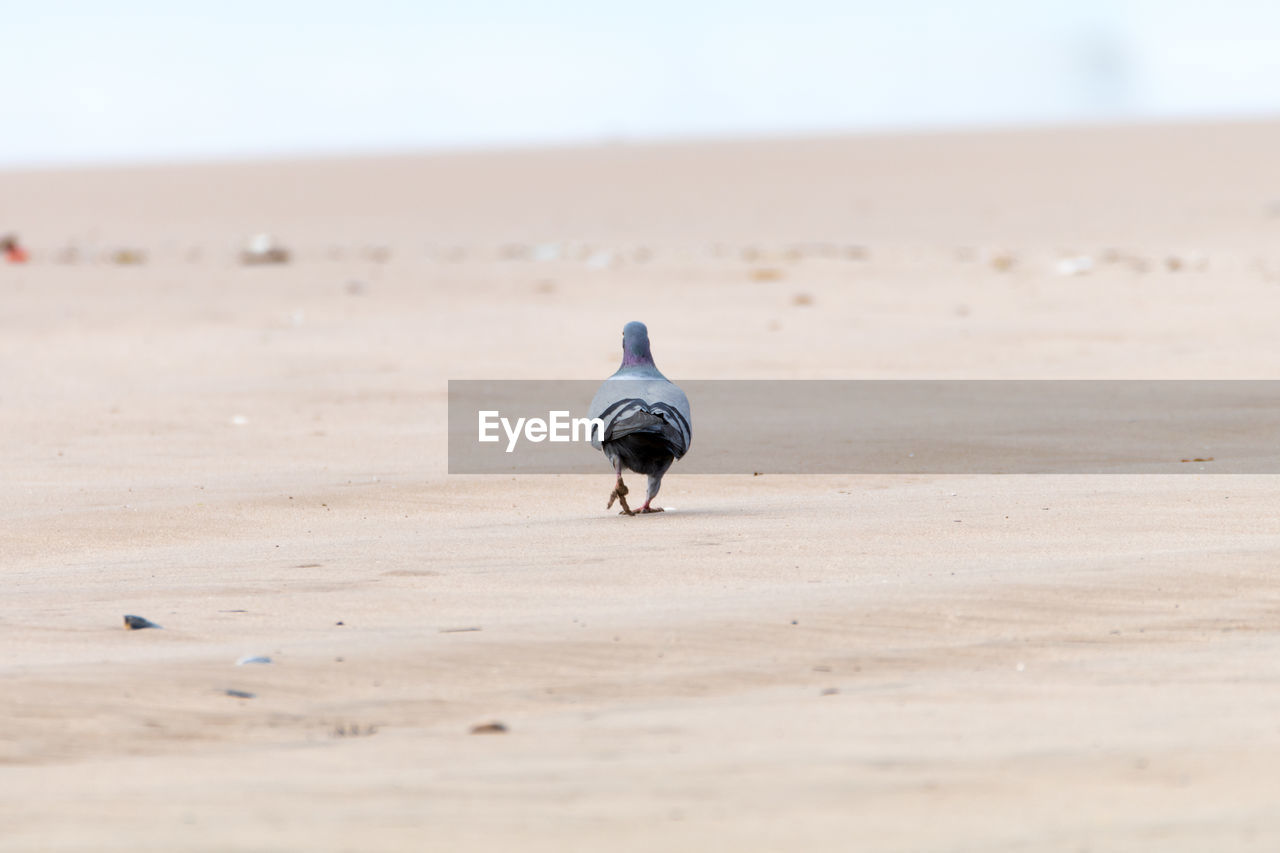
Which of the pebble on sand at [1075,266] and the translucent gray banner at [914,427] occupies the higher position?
the pebble on sand at [1075,266]

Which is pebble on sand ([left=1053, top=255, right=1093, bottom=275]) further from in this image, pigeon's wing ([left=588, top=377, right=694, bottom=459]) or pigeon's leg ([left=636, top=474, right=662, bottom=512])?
pigeon's wing ([left=588, top=377, right=694, bottom=459])

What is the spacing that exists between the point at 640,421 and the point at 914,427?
11.5ft

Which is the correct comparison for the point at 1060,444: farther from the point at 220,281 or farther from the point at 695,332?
the point at 220,281

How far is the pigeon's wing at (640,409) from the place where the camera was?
281 inches

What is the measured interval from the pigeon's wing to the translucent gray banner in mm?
1852

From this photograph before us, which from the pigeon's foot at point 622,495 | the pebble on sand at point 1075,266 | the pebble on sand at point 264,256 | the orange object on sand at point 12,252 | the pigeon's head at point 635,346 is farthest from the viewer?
the orange object on sand at point 12,252

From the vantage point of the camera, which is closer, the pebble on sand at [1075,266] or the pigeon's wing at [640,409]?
the pigeon's wing at [640,409]

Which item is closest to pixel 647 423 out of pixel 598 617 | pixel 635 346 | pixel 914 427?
pixel 635 346

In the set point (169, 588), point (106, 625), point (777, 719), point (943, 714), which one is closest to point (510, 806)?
point (777, 719)

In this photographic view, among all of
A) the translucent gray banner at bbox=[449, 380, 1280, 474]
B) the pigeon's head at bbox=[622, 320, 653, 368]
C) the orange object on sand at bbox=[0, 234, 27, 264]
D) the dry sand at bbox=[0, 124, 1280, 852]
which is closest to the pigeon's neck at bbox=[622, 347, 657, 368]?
the pigeon's head at bbox=[622, 320, 653, 368]

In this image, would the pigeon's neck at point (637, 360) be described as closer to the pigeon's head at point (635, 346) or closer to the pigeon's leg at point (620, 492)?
the pigeon's head at point (635, 346)

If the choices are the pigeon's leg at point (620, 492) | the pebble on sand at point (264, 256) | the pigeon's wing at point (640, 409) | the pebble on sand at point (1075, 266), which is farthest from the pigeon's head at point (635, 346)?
the pebble on sand at point (264, 256)

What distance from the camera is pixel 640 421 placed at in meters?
7.12

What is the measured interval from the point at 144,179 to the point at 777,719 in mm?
41986
